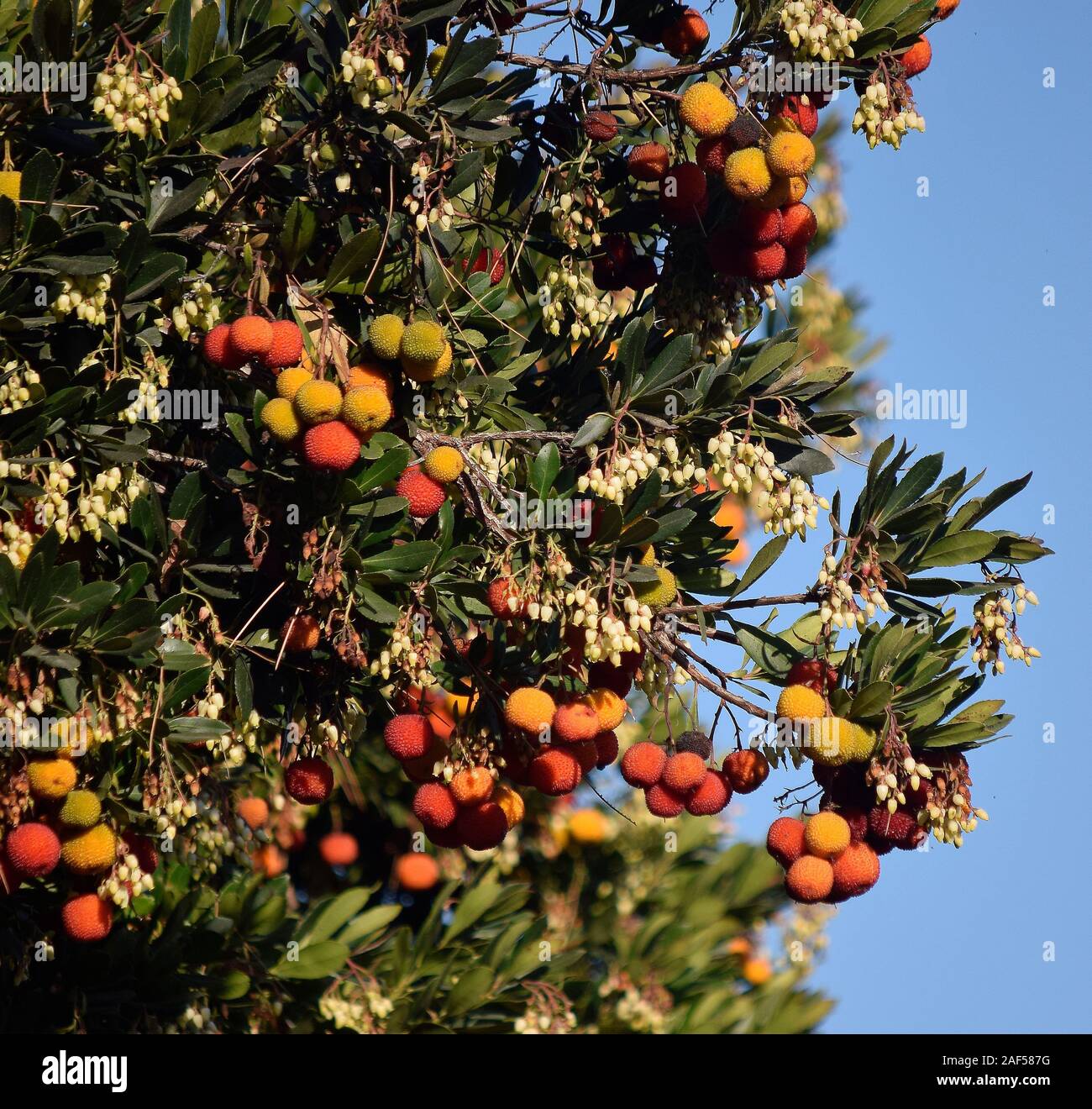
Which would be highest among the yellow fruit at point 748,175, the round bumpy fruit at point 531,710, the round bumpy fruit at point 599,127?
the round bumpy fruit at point 599,127

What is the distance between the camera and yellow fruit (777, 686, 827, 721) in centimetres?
392

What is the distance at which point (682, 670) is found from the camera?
4094 mm

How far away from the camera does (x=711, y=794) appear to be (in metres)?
4.23

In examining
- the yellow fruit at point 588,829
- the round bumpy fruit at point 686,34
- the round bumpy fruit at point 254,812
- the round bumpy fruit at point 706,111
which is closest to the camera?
the round bumpy fruit at point 706,111

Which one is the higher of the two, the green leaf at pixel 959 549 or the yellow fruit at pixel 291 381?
the yellow fruit at pixel 291 381

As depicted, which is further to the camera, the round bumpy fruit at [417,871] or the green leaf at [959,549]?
the round bumpy fruit at [417,871]

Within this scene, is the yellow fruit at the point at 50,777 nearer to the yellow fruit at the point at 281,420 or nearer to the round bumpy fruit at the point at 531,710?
the yellow fruit at the point at 281,420

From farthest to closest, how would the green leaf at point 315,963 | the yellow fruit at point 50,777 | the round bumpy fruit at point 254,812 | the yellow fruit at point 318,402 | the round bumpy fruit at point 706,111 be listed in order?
the green leaf at point 315,963 → the round bumpy fruit at point 254,812 → the round bumpy fruit at point 706,111 → the yellow fruit at point 318,402 → the yellow fruit at point 50,777

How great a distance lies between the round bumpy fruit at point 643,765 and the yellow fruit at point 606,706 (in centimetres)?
19

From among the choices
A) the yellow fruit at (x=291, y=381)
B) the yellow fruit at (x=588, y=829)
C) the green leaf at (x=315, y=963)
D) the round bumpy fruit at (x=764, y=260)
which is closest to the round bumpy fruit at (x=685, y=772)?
the round bumpy fruit at (x=764, y=260)

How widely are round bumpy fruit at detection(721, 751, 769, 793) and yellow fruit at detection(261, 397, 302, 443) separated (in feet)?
5.09

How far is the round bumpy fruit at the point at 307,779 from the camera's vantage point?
4.36 metres

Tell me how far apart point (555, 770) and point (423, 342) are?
1.22m
